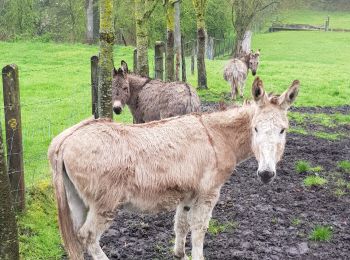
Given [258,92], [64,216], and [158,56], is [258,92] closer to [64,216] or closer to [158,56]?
[64,216]

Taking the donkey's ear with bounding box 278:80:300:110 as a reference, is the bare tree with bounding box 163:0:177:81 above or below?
above

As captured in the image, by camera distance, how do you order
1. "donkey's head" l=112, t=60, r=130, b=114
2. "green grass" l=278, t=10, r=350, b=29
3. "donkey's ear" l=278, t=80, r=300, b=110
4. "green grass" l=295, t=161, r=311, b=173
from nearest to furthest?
"donkey's ear" l=278, t=80, r=300, b=110 < "green grass" l=295, t=161, r=311, b=173 < "donkey's head" l=112, t=60, r=130, b=114 < "green grass" l=278, t=10, r=350, b=29

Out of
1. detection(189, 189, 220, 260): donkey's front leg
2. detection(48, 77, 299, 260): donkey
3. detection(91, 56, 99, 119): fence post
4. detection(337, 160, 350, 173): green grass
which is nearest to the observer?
detection(48, 77, 299, 260): donkey

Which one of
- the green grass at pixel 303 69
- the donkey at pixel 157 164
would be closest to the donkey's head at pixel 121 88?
the donkey at pixel 157 164

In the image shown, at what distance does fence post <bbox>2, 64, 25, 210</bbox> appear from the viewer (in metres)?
5.40

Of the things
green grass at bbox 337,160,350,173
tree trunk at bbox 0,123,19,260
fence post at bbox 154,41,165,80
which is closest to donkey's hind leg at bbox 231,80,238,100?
fence post at bbox 154,41,165,80

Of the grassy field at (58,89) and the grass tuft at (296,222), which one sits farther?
the grass tuft at (296,222)

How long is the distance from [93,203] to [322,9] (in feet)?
245

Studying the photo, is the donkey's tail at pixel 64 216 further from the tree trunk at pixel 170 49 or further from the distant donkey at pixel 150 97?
the tree trunk at pixel 170 49

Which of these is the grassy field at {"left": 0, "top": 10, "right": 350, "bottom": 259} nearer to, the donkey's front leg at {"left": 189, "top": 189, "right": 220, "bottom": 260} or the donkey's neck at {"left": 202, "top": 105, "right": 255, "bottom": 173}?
the donkey's front leg at {"left": 189, "top": 189, "right": 220, "bottom": 260}

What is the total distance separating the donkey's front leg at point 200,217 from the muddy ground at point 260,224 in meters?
0.41

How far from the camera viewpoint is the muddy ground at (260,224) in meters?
5.29

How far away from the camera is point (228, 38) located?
41.9 m

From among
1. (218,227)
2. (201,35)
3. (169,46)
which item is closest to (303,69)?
(201,35)
